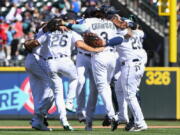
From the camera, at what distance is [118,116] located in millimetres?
13344

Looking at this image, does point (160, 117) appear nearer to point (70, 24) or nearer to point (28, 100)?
point (28, 100)

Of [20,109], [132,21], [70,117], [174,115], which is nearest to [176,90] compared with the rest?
[174,115]

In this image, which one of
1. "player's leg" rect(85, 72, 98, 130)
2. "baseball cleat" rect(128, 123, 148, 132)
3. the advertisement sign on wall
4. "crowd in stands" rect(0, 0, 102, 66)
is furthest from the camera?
"crowd in stands" rect(0, 0, 102, 66)

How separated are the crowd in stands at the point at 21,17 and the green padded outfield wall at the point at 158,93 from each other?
4.75 metres

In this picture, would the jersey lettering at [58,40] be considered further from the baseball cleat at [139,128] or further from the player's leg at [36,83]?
the baseball cleat at [139,128]

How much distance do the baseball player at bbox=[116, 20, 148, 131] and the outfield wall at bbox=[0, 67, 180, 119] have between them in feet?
16.1

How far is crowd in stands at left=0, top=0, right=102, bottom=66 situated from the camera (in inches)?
886

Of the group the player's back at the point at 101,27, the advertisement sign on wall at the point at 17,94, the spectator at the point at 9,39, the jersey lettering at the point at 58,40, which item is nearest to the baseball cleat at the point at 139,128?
the player's back at the point at 101,27

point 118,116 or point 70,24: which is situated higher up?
point 70,24

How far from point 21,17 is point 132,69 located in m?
12.1

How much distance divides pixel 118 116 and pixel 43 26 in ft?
7.07

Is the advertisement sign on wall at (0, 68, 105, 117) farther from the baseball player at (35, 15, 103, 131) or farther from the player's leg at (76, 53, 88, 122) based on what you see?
the baseball player at (35, 15, 103, 131)

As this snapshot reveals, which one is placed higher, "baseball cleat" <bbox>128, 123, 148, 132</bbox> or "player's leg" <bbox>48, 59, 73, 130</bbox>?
"player's leg" <bbox>48, 59, 73, 130</bbox>

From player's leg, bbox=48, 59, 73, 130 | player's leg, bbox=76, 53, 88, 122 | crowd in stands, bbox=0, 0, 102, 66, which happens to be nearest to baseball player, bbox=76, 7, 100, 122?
player's leg, bbox=76, 53, 88, 122
